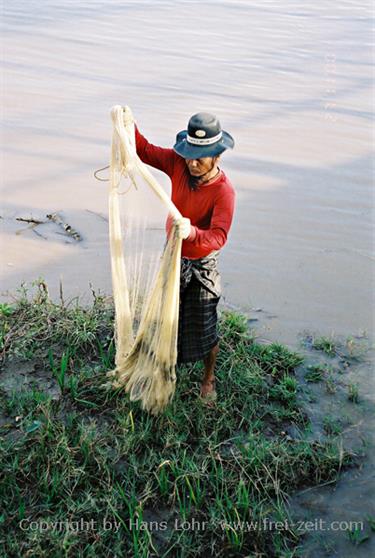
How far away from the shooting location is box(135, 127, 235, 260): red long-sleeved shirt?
243 cm

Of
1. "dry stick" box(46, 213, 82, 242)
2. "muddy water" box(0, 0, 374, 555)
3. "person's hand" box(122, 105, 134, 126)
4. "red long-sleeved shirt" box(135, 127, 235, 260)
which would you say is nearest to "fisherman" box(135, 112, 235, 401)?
"red long-sleeved shirt" box(135, 127, 235, 260)

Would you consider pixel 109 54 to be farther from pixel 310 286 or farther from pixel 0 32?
pixel 310 286

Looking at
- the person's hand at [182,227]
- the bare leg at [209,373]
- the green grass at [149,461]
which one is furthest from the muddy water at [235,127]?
the person's hand at [182,227]

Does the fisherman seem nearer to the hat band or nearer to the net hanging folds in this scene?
the hat band

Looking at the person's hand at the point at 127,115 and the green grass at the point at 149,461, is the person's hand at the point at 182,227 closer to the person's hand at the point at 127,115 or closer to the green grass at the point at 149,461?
the person's hand at the point at 127,115

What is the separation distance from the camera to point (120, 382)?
2.88m

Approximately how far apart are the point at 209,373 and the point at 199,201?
80cm

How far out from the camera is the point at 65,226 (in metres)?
4.37

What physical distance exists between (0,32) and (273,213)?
5.34 meters

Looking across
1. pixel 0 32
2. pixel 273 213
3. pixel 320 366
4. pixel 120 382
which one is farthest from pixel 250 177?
pixel 0 32

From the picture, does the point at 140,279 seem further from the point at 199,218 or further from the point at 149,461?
the point at 149,461

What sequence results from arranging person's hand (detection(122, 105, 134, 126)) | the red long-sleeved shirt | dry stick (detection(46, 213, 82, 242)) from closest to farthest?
the red long-sleeved shirt < person's hand (detection(122, 105, 134, 126)) < dry stick (detection(46, 213, 82, 242))

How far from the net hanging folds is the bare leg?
19 cm

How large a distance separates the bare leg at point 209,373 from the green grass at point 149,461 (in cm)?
6
